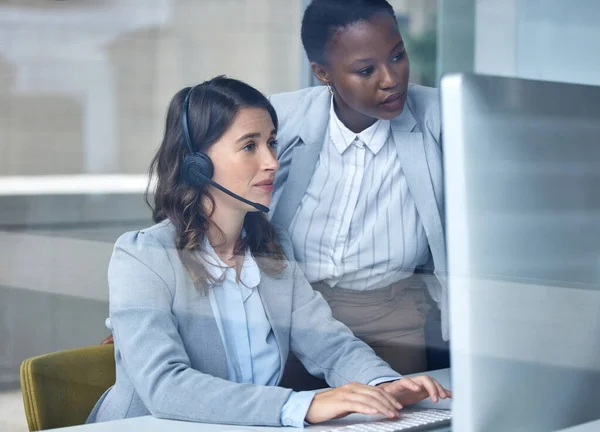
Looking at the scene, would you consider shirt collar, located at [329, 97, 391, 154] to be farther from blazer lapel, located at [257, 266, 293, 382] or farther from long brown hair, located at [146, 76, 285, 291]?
blazer lapel, located at [257, 266, 293, 382]

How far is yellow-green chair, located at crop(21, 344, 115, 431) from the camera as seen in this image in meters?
1.40

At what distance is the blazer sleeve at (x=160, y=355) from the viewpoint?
118 centimetres

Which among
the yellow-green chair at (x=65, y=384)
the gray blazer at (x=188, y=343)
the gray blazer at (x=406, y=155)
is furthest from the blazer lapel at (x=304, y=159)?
the yellow-green chair at (x=65, y=384)

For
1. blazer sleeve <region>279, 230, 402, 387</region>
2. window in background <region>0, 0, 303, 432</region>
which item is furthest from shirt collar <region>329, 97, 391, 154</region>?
blazer sleeve <region>279, 230, 402, 387</region>

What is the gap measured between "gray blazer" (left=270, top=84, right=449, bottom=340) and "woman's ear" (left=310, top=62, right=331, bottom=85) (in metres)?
0.02

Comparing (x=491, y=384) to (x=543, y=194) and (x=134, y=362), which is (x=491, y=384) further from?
(x=134, y=362)

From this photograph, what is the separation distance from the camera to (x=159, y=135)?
6.44ft

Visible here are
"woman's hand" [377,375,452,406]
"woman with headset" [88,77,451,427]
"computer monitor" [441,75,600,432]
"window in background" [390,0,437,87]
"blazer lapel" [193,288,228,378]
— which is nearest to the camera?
"computer monitor" [441,75,600,432]

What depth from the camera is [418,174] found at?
177cm

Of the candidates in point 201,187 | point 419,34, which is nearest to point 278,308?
point 201,187

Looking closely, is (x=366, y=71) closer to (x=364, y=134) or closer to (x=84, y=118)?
(x=364, y=134)

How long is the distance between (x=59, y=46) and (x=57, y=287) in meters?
0.60

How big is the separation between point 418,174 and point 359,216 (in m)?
0.17

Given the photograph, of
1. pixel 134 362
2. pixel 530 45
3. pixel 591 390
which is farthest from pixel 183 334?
pixel 530 45
